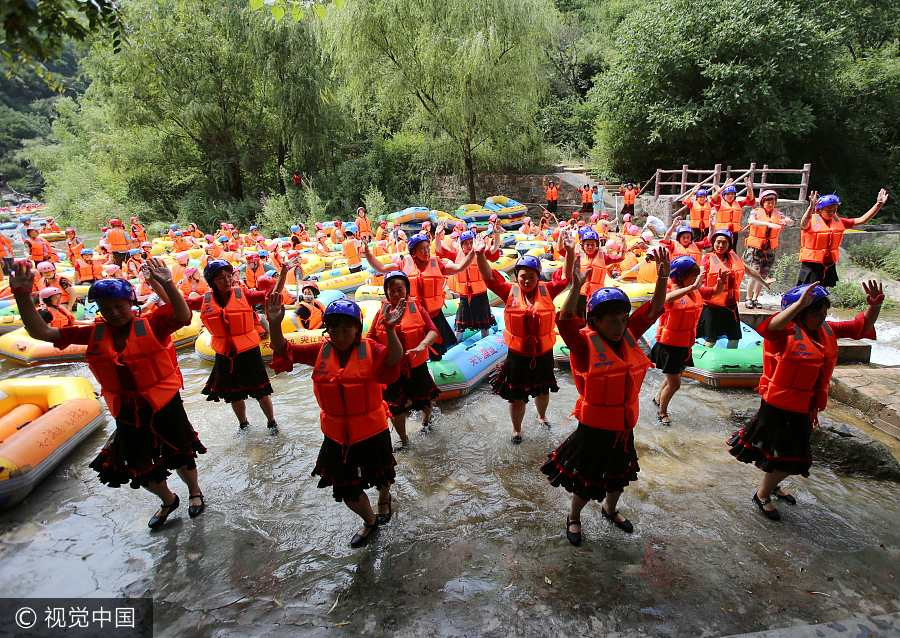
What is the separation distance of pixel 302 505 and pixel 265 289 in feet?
7.05

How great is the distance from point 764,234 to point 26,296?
8663 mm

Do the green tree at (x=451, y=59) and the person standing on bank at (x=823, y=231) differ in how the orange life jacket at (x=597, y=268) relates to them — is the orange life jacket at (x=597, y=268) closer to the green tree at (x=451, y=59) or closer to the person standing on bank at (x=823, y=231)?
the person standing on bank at (x=823, y=231)

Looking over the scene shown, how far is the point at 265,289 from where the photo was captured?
16.9 feet

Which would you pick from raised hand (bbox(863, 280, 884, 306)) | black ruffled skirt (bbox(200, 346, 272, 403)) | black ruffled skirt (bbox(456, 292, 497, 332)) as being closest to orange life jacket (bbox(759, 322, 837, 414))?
raised hand (bbox(863, 280, 884, 306))

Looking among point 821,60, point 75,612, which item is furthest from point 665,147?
point 75,612

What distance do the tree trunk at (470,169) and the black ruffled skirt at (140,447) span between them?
18664 millimetres

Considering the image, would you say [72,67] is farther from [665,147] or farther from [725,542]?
[725,542]

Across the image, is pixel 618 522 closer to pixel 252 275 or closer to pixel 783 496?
pixel 783 496

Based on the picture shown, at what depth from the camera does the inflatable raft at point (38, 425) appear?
440cm

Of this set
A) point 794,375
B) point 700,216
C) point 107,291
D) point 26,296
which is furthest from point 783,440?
point 700,216

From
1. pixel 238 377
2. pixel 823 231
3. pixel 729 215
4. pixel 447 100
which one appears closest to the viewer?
pixel 238 377

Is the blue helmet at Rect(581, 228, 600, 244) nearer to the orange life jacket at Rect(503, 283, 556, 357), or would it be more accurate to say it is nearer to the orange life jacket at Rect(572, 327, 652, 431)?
the orange life jacket at Rect(503, 283, 556, 357)

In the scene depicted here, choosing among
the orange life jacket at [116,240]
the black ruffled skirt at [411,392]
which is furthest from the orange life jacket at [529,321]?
the orange life jacket at [116,240]

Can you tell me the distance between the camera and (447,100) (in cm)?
1944
